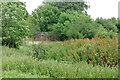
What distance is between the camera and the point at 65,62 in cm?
462

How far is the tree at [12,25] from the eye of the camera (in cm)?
691

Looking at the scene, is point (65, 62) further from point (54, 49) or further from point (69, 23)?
point (69, 23)

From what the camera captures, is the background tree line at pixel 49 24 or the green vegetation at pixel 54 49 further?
the background tree line at pixel 49 24

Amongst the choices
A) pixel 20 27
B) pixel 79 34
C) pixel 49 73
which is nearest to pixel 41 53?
pixel 20 27

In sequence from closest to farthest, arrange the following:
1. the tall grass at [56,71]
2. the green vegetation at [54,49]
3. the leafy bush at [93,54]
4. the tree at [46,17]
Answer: the tall grass at [56,71] → the green vegetation at [54,49] → the leafy bush at [93,54] → the tree at [46,17]

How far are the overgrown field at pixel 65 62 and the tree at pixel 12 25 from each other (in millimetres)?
1206

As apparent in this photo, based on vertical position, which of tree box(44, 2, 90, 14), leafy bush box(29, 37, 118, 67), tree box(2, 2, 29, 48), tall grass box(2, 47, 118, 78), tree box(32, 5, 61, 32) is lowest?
tall grass box(2, 47, 118, 78)

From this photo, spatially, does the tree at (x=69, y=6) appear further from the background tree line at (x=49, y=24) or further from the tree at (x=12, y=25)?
the tree at (x=12, y=25)

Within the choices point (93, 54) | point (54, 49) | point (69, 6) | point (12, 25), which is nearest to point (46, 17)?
point (69, 6)

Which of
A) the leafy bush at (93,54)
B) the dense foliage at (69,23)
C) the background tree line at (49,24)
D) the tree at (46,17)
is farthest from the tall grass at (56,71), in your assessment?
the tree at (46,17)

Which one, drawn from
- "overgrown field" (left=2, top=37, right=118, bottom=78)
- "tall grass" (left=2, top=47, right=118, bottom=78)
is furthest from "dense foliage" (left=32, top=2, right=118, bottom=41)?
"tall grass" (left=2, top=47, right=118, bottom=78)

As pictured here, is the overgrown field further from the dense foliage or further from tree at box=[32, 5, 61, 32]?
tree at box=[32, 5, 61, 32]

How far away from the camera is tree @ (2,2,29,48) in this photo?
6906mm

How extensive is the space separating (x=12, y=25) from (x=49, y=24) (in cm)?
848
